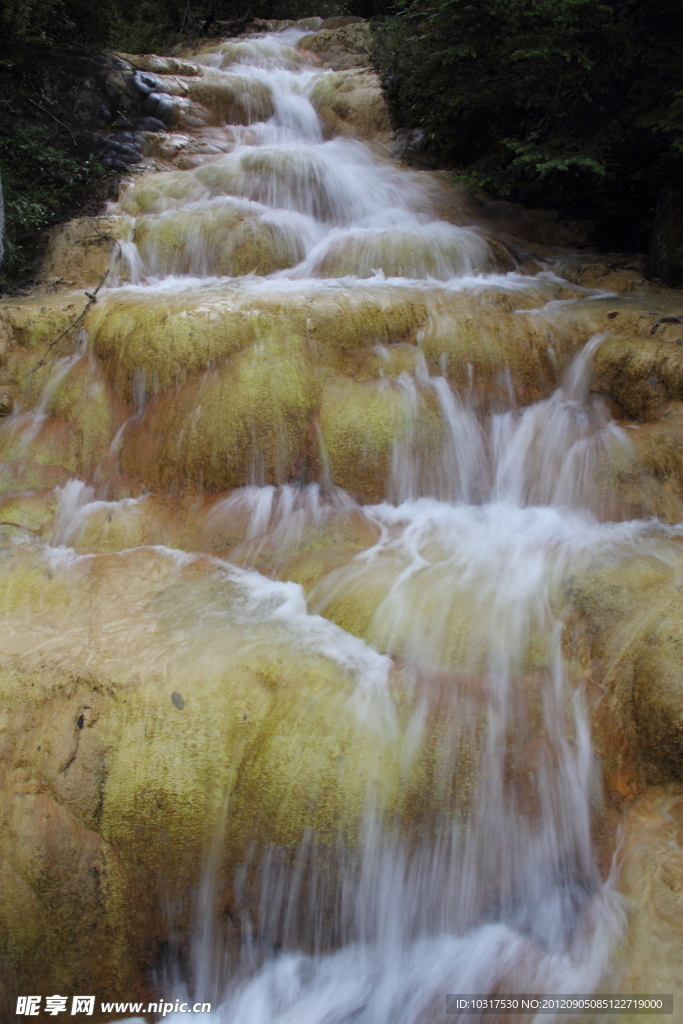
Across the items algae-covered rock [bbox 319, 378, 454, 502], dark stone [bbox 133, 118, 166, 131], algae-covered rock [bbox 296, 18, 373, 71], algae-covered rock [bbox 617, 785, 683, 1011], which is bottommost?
algae-covered rock [bbox 617, 785, 683, 1011]

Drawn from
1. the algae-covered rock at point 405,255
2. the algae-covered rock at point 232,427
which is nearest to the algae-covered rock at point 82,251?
the algae-covered rock at point 405,255

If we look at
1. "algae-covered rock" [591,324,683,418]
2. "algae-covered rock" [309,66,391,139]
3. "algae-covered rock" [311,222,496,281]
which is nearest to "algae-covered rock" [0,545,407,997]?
"algae-covered rock" [591,324,683,418]

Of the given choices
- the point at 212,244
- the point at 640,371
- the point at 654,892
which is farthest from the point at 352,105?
the point at 654,892

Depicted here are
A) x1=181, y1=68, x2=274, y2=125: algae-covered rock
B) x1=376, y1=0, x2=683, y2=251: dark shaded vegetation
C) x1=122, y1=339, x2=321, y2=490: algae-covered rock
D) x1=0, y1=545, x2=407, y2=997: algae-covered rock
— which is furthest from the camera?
x1=181, y1=68, x2=274, y2=125: algae-covered rock

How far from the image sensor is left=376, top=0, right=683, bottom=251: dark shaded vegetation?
5.64 m

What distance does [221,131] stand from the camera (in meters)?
8.91

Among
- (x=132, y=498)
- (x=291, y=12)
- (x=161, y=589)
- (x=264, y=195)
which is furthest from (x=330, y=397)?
(x=291, y=12)

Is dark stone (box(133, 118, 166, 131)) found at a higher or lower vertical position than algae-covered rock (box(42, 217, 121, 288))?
higher

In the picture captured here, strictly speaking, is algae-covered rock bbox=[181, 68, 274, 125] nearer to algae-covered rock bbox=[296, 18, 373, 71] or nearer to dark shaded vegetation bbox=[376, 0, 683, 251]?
algae-covered rock bbox=[296, 18, 373, 71]

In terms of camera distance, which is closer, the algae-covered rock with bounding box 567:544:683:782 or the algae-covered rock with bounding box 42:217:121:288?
the algae-covered rock with bounding box 567:544:683:782

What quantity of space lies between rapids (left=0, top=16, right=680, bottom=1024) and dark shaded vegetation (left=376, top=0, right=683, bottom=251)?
3.63 ft

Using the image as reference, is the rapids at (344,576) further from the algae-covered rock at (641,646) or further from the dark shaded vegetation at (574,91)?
the dark shaded vegetation at (574,91)

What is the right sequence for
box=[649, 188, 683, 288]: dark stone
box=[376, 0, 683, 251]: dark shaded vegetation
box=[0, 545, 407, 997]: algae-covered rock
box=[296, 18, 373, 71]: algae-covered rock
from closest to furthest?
box=[0, 545, 407, 997]: algae-covered rock, box=[376, 0, 683, 251]: dark shaded vegetation, box=[649, 188, 683, 288]: dark stone, box=[296, 18, 373, 71]: algae-covered rock

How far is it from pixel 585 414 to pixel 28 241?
5.94m
